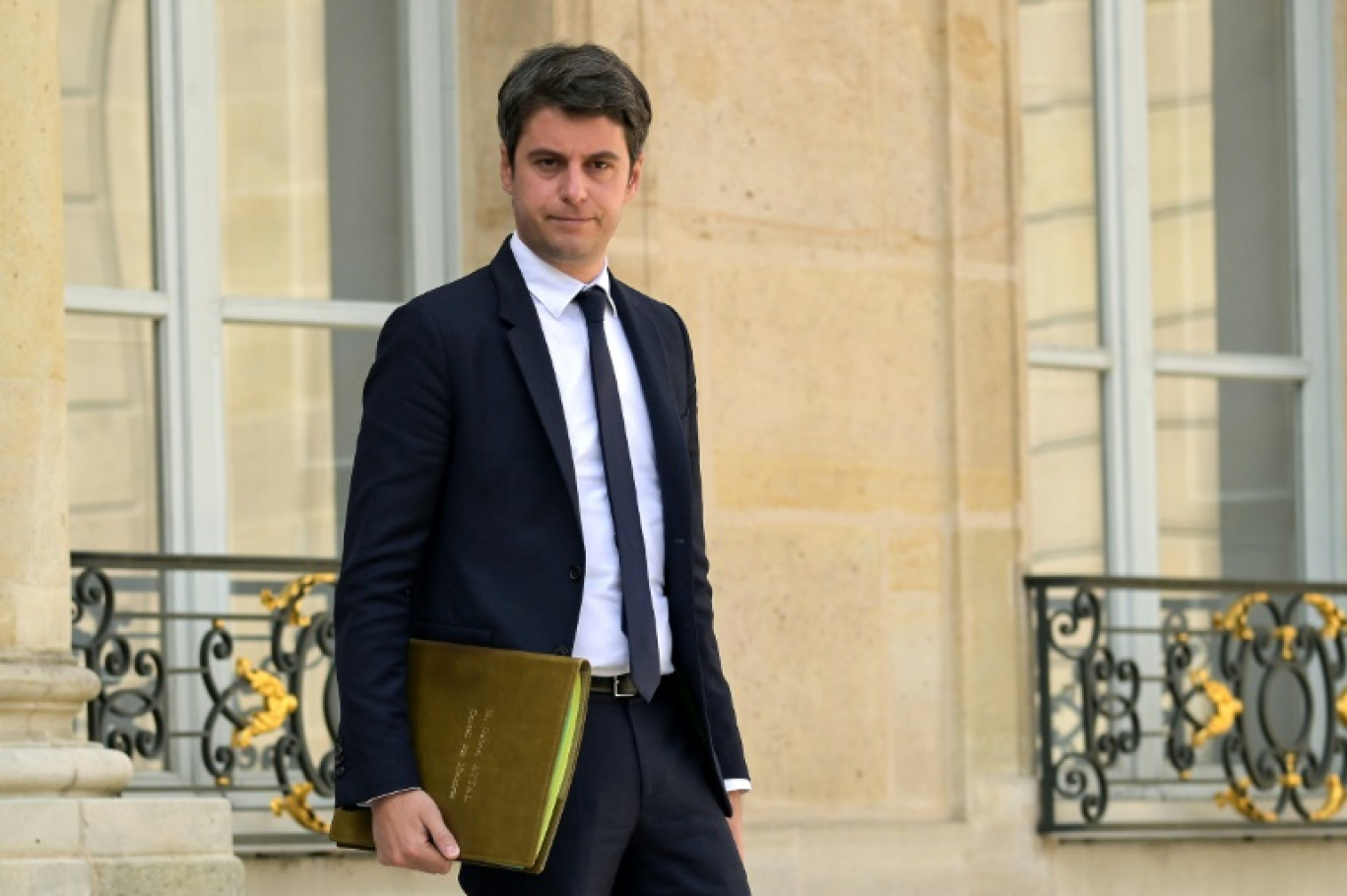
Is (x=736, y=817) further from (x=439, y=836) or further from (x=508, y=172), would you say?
(x=508, y=172)

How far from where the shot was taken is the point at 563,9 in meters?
7.88

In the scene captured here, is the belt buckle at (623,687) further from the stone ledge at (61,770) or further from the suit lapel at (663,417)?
the stone ledge at (61,770)

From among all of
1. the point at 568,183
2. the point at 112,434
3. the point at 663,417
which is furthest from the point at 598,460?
the point at 112,434

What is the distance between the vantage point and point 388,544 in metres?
3.76

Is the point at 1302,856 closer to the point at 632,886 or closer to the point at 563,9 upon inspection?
the point at 563,9

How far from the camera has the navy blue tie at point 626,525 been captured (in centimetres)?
380

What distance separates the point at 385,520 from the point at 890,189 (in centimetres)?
477

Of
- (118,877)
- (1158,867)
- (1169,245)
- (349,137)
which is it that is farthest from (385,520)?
(1169,245)

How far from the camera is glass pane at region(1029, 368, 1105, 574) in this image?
9117 millimetres

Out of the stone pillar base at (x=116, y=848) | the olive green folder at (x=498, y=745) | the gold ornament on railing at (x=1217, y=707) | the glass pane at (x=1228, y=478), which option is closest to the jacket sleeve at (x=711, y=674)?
the olive green folder at (x=498, y=745)

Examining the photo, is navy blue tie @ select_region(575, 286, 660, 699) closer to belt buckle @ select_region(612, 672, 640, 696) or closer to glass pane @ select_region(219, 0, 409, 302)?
belt buckle @ select_region(612, 672, 640, 696)

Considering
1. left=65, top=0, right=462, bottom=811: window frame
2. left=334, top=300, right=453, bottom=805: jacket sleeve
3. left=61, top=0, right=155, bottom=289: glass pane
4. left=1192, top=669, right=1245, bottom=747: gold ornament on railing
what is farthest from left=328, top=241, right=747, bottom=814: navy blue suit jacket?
left=1192, top=669, right=1245, bottom=747: gold ornament on railing

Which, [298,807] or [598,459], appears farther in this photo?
[298,807]

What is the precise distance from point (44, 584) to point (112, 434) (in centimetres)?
141
